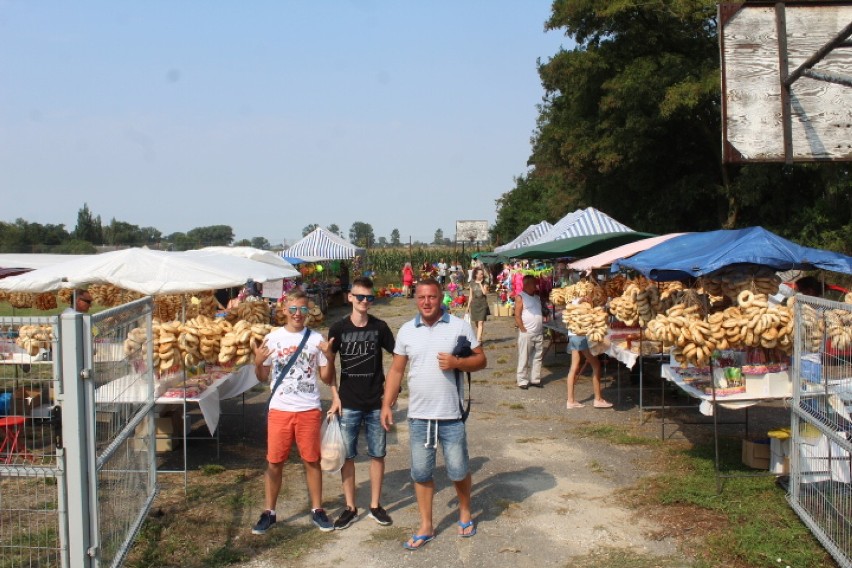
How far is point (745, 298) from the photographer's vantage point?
255 inches

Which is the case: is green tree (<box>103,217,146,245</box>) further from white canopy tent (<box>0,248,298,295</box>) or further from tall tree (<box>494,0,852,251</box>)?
white canopy tent (<box>0,248,298,295</box>)

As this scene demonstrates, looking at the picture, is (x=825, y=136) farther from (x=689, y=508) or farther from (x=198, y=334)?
(x=198, y=334)

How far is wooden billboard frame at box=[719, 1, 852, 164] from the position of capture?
4.13 m

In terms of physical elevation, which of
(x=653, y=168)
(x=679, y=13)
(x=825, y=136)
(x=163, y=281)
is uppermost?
(x=679, y=13)

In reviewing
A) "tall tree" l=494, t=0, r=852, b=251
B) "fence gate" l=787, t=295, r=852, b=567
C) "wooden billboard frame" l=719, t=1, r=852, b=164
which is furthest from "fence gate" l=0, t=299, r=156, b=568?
"tall tree" l=494, t=0, r=852, b=251

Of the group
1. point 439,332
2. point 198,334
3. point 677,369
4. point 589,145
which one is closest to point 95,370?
point 439,332

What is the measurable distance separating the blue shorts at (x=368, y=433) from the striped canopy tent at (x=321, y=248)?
19308mm

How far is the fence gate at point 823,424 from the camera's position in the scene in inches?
186

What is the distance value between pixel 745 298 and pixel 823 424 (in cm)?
172

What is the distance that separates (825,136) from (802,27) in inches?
26.3

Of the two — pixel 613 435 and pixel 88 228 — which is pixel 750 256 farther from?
pixel 88 228

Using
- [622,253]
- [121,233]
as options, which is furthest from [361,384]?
[121,233]

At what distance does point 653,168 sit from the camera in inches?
1069

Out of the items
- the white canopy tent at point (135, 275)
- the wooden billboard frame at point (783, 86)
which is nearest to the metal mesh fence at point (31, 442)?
the white canopy tent at point (135, 275)
